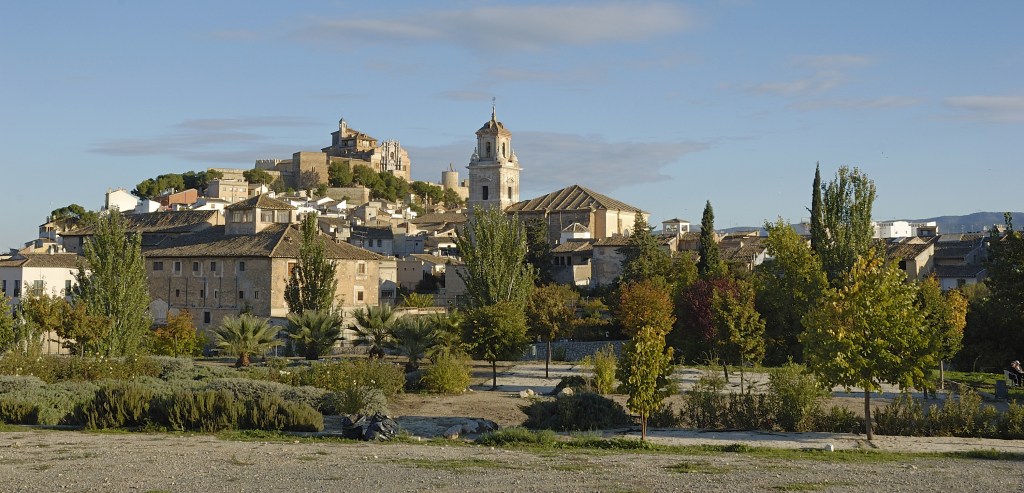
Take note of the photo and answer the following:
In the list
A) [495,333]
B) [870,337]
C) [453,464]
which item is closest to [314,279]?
[495,333]

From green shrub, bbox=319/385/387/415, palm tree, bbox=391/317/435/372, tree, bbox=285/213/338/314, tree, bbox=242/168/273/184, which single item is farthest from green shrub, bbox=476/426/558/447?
tree, bbox=242/168/273/184

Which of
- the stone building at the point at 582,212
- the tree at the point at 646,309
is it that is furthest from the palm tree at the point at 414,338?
the stone building at the point at 582,212

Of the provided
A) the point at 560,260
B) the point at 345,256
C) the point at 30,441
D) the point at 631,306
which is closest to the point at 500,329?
the point at 631,306

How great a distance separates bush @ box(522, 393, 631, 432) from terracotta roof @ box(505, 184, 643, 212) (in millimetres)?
60941

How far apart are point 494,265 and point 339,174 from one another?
108m

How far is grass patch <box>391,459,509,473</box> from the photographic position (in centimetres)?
1706

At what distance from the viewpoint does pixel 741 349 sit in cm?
3181

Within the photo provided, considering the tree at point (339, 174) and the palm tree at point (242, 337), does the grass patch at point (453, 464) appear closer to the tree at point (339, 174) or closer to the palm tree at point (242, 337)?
the palm tree at point (242, 337)

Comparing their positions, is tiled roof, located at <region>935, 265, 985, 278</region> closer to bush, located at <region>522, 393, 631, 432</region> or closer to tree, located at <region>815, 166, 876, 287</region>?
tree, located at <region>815, 166, 876, 287</region>

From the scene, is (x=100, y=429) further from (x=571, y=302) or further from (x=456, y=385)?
(x=571, y=302)

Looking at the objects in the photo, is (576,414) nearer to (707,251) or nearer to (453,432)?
(453,432)

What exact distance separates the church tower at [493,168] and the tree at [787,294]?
165 ft

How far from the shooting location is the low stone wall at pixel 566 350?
143ft

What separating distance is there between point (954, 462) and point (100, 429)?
53.2 ft
